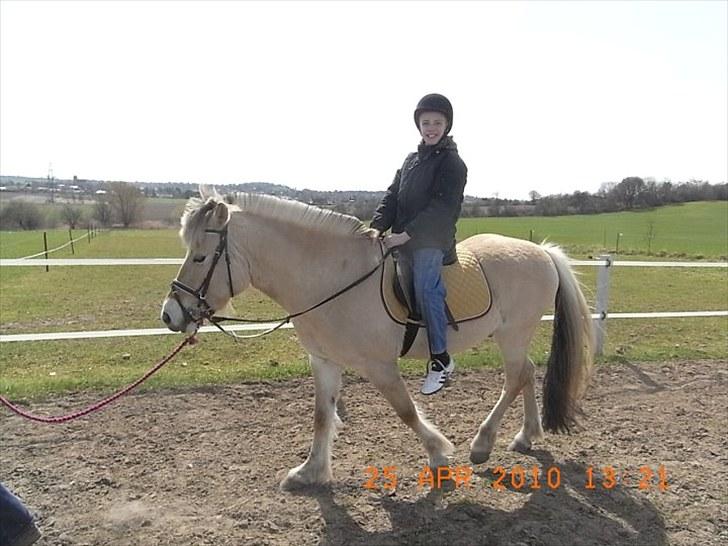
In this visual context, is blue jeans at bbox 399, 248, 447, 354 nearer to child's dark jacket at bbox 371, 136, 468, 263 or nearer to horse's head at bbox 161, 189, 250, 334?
child's dark jacket at bbox 371, 136, 468, 263

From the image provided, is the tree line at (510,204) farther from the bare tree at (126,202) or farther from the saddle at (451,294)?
the saddle at (451,294)

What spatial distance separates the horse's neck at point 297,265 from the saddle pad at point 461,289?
0.64 feet

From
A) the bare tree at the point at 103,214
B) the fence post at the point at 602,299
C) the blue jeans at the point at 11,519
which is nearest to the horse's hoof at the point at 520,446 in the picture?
the fence post at the point at 602,299

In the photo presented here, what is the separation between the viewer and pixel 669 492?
12.8 ft

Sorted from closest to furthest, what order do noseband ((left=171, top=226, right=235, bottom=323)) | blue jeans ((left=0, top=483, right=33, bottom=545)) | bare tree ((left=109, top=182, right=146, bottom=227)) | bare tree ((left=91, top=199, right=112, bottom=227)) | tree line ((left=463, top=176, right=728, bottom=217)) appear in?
blue jeans ((left=0, top=483, right=33, bottom=545)) < noseband ((left=171, top=226, right=235, bottom=323)) < tree line ((left=463, top=176, right=728, bottom=217)) < bare tree ((left=109, top=182, right=146, bottom=227)) < bare tree ((left=91, top=199, right=112, bottom=227))

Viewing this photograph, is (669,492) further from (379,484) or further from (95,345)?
(95,345)

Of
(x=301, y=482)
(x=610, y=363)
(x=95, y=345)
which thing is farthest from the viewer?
(x=95, y=345)

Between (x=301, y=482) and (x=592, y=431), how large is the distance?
266 centimetres

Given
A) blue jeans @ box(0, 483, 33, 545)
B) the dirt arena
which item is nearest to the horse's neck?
the dirt arena

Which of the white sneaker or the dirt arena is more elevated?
the white sneaker

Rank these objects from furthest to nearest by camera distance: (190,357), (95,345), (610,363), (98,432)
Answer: (95,345) < (190,357) < (610,363) < (98,432)

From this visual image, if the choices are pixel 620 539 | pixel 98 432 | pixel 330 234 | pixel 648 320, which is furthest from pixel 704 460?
pixel 648 320

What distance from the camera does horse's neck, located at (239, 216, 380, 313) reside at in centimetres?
356
